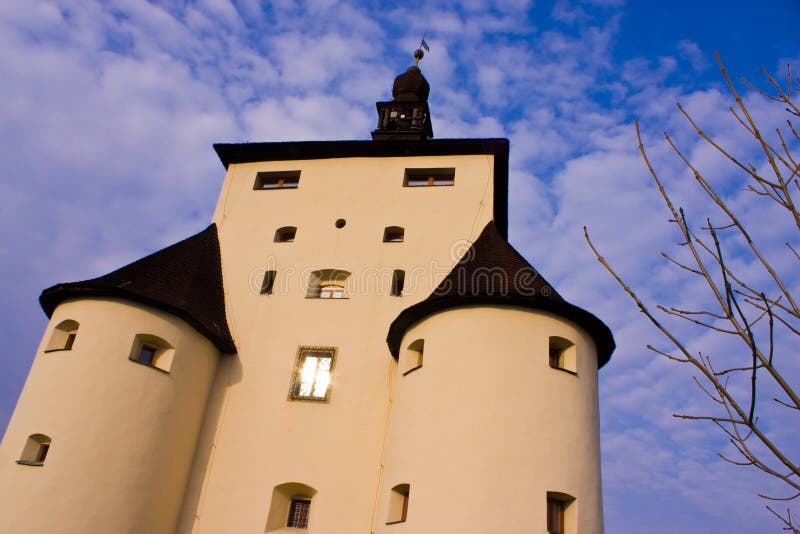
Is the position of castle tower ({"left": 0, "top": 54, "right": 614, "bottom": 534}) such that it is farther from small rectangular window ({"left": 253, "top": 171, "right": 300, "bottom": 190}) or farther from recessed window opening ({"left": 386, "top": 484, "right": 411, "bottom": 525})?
small rectangular window ({"left": 253, "top": 171, "right": 300, "bottom": 190})

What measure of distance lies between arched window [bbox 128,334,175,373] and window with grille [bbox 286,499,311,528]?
3713 millimetres

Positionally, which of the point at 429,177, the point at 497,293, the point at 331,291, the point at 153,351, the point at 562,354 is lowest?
the point at 153,351

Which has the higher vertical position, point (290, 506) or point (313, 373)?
point (313, 373)

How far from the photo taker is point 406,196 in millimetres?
17359

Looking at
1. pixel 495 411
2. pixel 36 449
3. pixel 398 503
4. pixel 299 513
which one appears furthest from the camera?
pixel 299 513

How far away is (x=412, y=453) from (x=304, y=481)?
9.12 feet

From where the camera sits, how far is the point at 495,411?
11.6 meters

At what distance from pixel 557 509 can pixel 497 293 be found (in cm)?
391

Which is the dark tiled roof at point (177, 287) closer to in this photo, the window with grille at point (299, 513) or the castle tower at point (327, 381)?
the castle tower at point (327, 381)

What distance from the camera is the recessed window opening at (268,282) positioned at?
16328 millimetres

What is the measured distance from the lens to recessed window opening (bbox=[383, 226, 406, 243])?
55.0 ft

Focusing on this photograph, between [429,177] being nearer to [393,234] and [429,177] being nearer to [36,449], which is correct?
[393,234]

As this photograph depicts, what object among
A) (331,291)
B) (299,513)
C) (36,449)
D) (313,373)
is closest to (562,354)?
(313,373)

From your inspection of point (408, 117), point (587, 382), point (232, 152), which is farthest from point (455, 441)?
point (408, 117)
